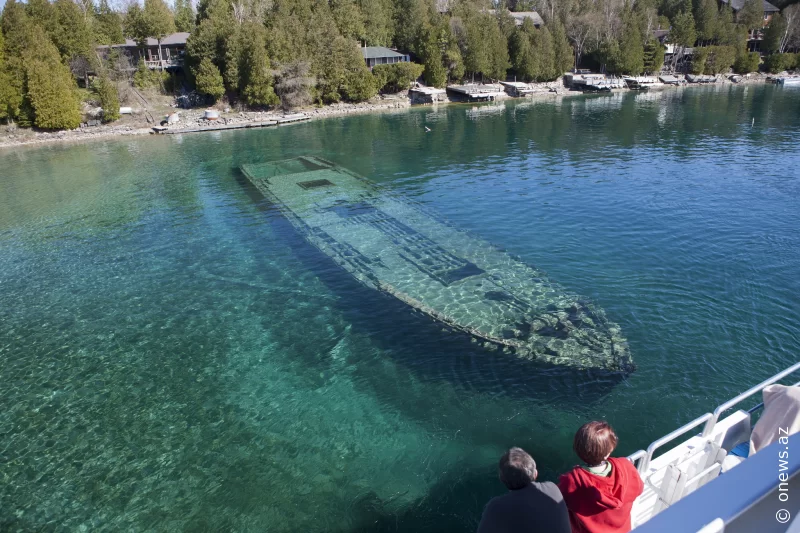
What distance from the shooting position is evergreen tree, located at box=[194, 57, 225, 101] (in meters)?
70.9

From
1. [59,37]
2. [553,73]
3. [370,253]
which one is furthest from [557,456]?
[553,73]

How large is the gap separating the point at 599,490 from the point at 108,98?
76.7 meters

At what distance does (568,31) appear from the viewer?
10881 centimetres

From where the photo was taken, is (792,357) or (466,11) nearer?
(792,357)

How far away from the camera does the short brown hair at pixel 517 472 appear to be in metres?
4.66

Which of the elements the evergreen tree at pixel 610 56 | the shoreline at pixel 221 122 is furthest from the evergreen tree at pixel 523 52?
the evergreen tree at pixel 610 56

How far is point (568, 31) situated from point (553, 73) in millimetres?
19146

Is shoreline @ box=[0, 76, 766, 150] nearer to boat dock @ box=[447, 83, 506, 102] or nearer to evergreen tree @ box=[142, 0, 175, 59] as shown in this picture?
boat dock @ box=[447, 83, 506, 102]

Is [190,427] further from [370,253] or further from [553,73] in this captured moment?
[553,73]

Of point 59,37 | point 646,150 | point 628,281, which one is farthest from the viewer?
point 59,37

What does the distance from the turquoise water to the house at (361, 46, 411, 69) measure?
2626 inches

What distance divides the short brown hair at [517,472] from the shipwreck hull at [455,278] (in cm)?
795

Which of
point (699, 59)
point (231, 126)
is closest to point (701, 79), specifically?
point (699, 59)

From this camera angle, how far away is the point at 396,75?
3364 inches
